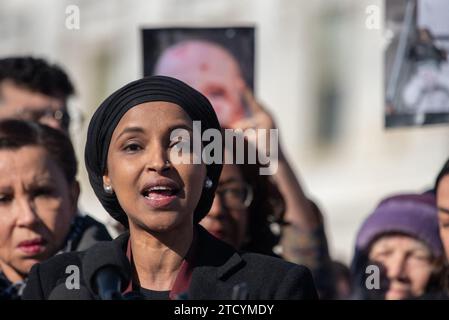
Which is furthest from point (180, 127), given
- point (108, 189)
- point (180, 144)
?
point (108, 189)

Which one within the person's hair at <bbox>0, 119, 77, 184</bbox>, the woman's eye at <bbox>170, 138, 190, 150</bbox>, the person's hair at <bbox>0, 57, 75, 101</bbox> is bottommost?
the person's hair at <bbox>0, 119, 77, 184</bbox>

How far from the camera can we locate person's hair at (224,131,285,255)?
14.6 feet

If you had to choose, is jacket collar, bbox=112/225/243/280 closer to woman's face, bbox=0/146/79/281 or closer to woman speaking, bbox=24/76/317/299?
woman speaking, bbox=24/76/317/299

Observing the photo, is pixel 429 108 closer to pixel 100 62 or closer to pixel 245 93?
pixel 245 93

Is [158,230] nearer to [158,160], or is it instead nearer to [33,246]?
[158,160]

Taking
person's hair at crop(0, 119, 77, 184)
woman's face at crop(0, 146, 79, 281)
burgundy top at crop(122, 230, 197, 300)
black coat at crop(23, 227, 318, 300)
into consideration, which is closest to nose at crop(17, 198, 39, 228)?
woman's face at crop(0, 146, 79, 281)

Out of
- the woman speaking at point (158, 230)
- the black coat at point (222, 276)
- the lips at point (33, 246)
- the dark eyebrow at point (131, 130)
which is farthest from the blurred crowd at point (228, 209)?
the dark eyebrow at point (131, 130)

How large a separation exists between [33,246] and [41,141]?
1.29ft

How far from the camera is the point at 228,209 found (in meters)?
4.32

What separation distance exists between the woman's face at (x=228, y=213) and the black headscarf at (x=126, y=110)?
4.22 ft

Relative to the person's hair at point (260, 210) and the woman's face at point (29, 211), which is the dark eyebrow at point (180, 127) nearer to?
the woman's face at point (29, 211)

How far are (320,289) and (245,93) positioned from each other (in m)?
0.99

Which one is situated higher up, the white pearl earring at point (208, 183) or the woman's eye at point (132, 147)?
the woman's eye at point (132, 147)

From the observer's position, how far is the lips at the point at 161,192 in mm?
2754
